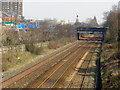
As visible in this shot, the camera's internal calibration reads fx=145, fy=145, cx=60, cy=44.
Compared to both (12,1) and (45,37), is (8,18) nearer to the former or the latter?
(45,37)

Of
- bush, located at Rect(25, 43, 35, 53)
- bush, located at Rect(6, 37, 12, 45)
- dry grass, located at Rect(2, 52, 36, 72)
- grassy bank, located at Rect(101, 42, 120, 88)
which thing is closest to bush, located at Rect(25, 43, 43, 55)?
bush, located at Rect(25, 43, 35, 53)

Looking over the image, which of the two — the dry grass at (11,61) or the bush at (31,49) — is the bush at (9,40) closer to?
the dry grass at (11,61)

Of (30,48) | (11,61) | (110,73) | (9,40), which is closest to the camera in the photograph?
(110,73)

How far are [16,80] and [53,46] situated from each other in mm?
16776

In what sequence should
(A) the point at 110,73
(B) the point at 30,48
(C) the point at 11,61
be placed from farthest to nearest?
(B) the point at 30,48 → (C) the point at 11,61 → (A) the point at 110,73

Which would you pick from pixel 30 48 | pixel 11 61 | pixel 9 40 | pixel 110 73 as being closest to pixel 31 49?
pixel 30 48

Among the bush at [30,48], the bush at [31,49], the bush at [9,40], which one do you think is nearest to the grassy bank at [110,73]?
the bush at [31,49]

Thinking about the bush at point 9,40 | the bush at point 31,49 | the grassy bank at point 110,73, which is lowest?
the grassy bank at point 110,73

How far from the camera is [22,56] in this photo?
53.8 feet

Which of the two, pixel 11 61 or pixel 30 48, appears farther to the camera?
pixel 30 48

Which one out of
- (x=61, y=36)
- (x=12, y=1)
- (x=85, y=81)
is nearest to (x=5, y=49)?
(x=85, y=81)

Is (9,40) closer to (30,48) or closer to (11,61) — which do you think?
(11,61)

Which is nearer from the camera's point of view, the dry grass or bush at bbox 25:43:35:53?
the dry grass

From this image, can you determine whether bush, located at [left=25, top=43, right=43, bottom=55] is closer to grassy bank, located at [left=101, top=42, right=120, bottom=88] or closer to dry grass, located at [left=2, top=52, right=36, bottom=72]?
dry grass, located at [left=2, top=52, right=36, bottom=72]
